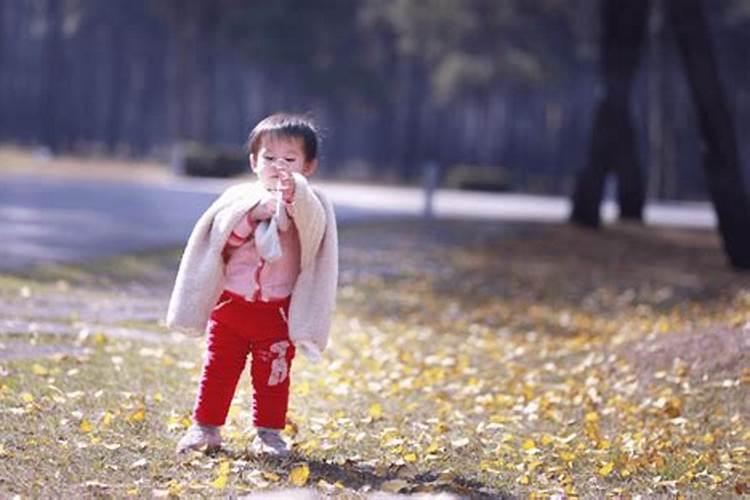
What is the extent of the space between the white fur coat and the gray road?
8.03 metres

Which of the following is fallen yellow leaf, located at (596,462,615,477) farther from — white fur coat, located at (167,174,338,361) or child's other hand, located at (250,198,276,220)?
child's other hand, located at (250,198,276,220)

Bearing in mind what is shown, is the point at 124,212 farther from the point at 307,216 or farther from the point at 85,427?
the point at 307,216

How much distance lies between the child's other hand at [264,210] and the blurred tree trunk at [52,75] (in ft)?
194

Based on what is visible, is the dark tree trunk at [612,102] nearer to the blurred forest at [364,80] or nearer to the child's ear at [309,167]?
the child's ear at [309,167]

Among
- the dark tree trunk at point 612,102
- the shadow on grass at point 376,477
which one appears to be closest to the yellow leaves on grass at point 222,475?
the shadow on grass at point 376,477

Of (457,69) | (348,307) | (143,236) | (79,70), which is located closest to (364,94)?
(457,69)

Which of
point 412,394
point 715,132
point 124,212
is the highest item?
point 715,132

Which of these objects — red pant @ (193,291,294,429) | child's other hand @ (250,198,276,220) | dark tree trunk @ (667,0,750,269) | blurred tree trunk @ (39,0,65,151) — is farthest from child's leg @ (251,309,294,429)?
blurred tree trunk @ (39,0,65,151)

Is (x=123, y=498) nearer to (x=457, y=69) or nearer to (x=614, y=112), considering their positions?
(x=614, y=112)

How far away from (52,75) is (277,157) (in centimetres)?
6143

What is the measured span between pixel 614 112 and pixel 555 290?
29.6 ft

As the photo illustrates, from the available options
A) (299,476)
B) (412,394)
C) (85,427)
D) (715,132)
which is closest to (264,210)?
(299,476)

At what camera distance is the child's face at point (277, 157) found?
250 inches

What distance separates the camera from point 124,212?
24.7 m
